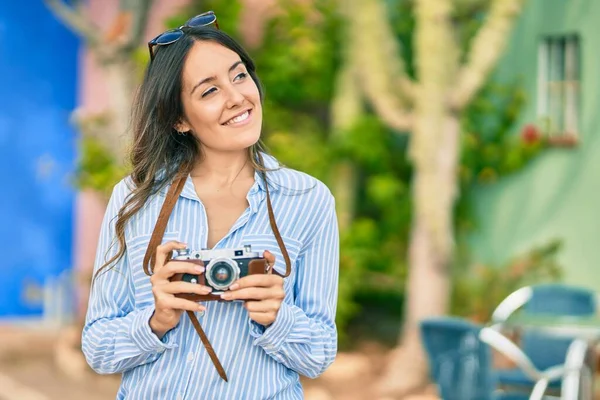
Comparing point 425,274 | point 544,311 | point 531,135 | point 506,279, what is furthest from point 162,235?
point 531,135

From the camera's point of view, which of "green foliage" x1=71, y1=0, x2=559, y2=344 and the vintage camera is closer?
the vintage camera

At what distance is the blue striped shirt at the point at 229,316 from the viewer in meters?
1.85

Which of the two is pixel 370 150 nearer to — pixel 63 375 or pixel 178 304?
pixel 63 375

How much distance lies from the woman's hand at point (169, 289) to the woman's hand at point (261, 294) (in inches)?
1.9

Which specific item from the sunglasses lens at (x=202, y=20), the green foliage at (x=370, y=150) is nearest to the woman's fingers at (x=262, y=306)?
the sunglasses lens at (x=202, y=20)

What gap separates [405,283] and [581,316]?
2450 millimetres

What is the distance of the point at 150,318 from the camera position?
71.4 inches

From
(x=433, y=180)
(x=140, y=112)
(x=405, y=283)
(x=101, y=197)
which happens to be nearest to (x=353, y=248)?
(x=405, y=283)

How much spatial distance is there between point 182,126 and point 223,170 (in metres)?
0.11

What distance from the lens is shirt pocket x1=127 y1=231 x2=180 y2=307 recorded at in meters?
1.89

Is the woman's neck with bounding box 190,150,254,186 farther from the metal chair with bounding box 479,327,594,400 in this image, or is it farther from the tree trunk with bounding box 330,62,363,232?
the tree trunk with bounding box 330,62,363,232

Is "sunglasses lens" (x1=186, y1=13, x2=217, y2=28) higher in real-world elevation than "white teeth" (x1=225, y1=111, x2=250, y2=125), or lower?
higher

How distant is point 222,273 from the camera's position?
1.74 m

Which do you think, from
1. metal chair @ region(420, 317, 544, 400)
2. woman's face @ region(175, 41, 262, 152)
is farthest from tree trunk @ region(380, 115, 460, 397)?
woman's face @ region(175, 41, 262, 152)
